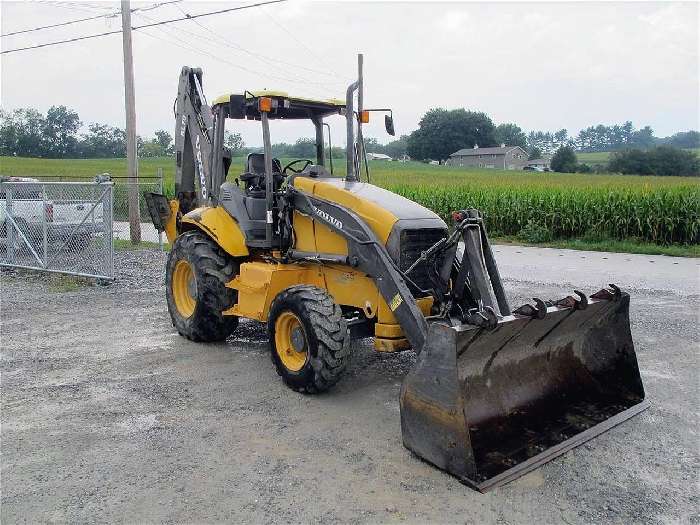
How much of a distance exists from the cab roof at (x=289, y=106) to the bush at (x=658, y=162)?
46.9 meters

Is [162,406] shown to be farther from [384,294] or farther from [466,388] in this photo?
[466,388]

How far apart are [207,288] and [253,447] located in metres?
2.48

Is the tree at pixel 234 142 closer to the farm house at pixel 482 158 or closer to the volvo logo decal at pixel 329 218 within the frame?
the volvo logo decal at pixel 329 218

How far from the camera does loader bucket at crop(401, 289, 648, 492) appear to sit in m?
3.99

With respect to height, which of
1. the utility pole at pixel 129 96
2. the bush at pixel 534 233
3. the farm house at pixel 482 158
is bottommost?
the bush at pixel 534 233

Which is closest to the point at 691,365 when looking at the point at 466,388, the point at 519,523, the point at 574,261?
the point at 466,388

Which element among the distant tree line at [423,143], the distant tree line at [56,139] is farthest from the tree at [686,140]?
the distant tree line at [56,139]

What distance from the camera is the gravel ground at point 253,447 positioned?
12.0 ft

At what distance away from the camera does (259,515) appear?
3.56 metres

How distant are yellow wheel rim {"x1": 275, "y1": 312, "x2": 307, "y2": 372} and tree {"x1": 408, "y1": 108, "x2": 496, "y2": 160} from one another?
74350 millimetres

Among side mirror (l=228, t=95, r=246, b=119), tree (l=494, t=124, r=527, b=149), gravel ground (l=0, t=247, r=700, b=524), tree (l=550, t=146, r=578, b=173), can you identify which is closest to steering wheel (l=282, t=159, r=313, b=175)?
side mirror (l=228, t=95, r=246, b=119)

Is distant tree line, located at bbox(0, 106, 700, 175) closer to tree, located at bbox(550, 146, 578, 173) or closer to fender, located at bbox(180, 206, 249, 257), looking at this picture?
tree, located at bbox(550, 146, 578, 173)

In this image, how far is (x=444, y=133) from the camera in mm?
81562

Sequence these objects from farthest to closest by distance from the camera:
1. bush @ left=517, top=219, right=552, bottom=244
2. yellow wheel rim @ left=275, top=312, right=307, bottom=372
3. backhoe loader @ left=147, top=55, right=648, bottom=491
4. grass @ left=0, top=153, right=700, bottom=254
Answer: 1. bush @ left=517, top=219, right=552, bottom=244
2. grass @ left=0, top=153, right=700, bottom=254
3. yellow wheel rim @ left=275, top=312, right=307, bottom=372
4. backhoe loader @ left=147, top=55, right=648, bottom=491
